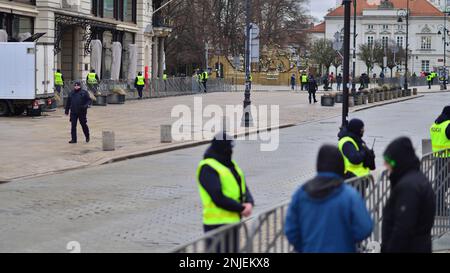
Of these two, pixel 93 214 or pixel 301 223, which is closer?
pixel 301 223

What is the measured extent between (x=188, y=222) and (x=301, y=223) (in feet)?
20.9

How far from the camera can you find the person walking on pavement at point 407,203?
247 inches

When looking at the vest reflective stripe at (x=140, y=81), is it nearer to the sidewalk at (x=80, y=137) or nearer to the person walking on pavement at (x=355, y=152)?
the sidewalk at (x=80, y=137)

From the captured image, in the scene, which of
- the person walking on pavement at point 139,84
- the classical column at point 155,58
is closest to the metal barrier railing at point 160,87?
the person walking on pavement at point 139,84

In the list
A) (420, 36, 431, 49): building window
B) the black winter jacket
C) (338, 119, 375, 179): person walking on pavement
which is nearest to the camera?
the black winter jacket

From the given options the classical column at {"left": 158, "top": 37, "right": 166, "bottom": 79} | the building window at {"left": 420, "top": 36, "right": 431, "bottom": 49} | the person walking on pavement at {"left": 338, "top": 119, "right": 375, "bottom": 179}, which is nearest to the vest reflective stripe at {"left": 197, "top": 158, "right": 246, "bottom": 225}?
the person walking on pavement at {"left": 338, "top": 119, "right": 375, "bottom": 179}

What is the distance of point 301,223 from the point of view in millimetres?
6086

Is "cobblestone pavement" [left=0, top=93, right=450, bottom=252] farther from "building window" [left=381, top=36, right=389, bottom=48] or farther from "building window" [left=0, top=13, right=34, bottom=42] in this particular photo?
"building window" [left=381, top=36, right=389, bottom=48]

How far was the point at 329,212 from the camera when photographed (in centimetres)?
592

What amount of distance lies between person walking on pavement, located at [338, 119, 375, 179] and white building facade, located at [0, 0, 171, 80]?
2845 cm

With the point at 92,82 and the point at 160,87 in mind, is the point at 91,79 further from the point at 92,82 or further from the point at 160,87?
the point at 160,87

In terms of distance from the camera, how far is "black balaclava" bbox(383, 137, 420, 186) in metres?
6.39

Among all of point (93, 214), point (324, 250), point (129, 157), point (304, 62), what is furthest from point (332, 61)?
point (324, 250)
